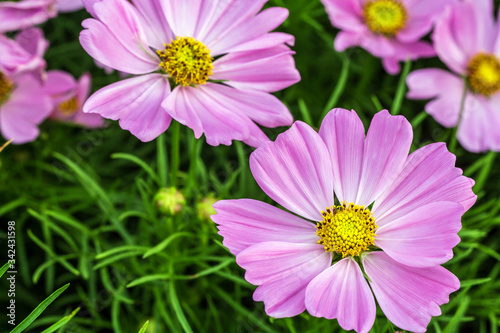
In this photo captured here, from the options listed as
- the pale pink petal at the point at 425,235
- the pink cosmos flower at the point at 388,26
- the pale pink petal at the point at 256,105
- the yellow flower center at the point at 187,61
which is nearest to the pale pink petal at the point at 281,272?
the pale pink petal at the point at 425,235

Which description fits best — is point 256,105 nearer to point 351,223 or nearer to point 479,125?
point 351,223

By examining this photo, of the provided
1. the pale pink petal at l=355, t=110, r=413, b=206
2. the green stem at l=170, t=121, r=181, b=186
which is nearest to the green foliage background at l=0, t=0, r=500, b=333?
the green stem at l=170, t=121, r=181, b=186

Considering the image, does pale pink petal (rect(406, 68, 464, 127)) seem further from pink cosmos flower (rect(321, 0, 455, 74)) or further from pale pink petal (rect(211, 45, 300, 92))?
pale pink petal (rect(211, 45, 300, 92))

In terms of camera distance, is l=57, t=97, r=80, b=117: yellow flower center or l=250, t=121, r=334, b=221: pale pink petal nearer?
l=250, t=121, r=334, b=221: pale pink petal

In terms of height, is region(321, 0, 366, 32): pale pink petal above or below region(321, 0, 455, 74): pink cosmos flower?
above

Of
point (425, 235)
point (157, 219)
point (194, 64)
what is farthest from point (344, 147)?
point (157, 219)

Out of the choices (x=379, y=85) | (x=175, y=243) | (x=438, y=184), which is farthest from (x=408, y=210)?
(x=379, y=85)
